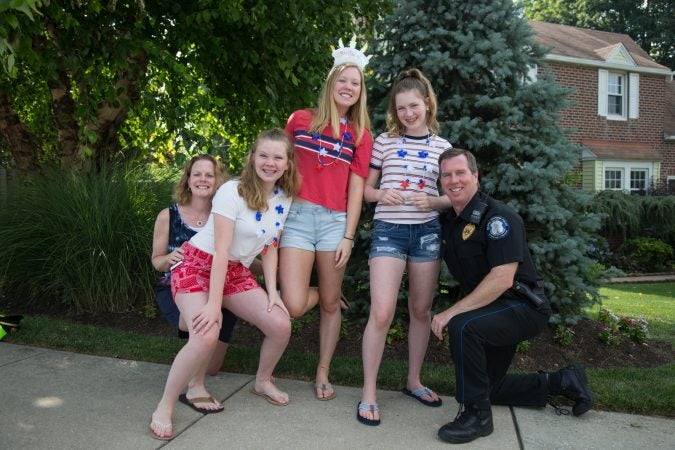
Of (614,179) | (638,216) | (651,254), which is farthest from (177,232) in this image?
(614,179)

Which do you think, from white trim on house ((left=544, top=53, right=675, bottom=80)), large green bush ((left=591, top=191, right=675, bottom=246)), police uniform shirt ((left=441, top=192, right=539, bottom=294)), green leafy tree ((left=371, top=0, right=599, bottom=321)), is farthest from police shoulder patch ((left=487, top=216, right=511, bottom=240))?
white trim on house ((left=544, top=53, right=675, bottom=80))

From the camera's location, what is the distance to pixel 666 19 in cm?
3241

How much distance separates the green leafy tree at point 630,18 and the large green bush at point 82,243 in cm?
3214

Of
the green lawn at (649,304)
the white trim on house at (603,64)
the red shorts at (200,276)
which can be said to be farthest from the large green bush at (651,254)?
the red shorts at (200,276)

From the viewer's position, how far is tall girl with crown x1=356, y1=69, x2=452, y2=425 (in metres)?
3.29

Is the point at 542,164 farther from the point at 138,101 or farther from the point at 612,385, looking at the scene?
the point at 138,101

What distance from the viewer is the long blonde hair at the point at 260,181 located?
10.6ft

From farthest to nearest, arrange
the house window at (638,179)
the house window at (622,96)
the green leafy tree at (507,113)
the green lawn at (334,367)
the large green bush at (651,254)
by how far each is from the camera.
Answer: the house window at (638,179) < the house window at (622,96) < the large green bush at (651,254) < the green leafy tree at (507,113) < the green lawn at (334,367)

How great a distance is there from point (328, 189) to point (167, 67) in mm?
3091

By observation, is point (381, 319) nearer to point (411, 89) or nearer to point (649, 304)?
point (411, 89)

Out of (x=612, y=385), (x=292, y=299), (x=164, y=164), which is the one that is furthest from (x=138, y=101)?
(x=612, y=385)

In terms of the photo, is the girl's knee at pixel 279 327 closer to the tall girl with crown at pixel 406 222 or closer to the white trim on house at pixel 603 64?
the tall girl with crown at pixel 406 222

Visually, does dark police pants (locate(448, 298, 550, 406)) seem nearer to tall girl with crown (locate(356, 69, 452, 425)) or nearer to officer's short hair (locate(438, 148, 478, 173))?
tall girl with crown (locate(356, 69, 452, 425))

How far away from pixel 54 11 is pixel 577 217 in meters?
4.63
